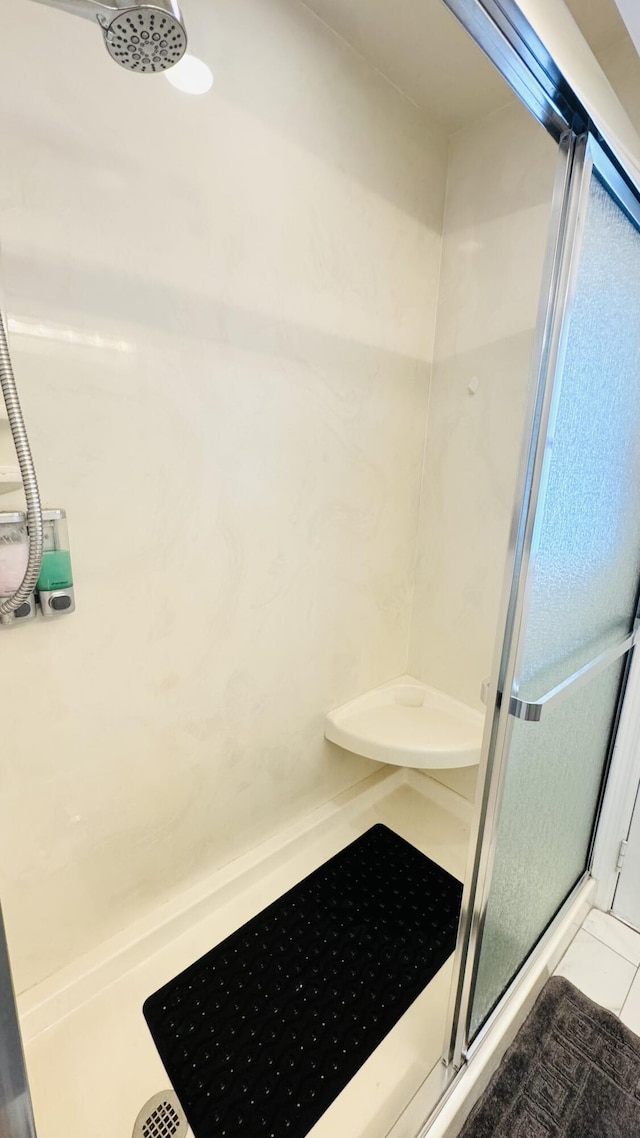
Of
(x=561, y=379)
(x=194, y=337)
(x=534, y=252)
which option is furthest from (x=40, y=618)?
A: (x=534, y=252)

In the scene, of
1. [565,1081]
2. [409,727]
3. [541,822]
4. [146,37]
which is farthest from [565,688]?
[146,37]

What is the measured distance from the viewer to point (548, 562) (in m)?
0.80

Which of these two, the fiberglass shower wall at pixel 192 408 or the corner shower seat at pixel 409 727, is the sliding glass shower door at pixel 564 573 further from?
the fiberglass shower wall at pixel 192 408

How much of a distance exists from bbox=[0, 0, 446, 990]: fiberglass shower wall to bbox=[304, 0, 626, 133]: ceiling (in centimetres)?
4

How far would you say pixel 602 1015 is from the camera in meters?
1.16

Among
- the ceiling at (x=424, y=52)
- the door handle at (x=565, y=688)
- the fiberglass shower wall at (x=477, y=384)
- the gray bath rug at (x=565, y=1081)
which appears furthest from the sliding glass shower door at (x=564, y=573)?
the ceiling at (x=424, y=52)

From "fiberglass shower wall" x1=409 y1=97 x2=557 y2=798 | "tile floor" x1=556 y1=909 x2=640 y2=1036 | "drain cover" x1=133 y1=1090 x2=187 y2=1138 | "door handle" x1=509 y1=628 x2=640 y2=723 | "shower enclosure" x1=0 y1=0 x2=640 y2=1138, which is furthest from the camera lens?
"fiberglass shower wall" x1=409 y1=97 x2=557 y2=798

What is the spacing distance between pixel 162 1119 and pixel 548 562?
4.08 feet

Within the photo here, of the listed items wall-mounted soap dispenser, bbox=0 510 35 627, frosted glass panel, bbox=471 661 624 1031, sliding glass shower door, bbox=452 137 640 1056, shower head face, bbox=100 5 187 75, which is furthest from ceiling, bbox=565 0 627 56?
wall-mounted soap dispenser, bbox=0 510 35 627

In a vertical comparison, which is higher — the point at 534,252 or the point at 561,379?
the point at 534,252

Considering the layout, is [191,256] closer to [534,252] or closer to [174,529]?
[174,529]

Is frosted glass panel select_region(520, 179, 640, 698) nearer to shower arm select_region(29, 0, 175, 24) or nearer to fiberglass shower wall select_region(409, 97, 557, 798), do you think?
fiberglass shower wall select_region(409, 97, 557, 798)

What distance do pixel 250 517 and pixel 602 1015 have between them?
146 cm

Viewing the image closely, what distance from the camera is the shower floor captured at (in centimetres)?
93
